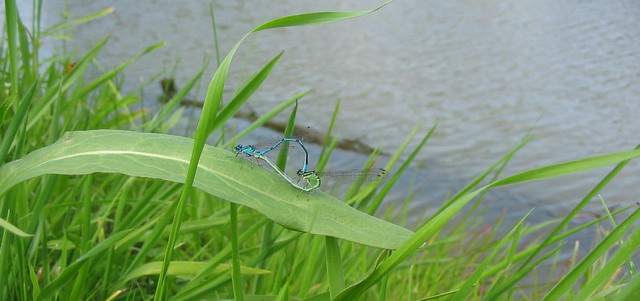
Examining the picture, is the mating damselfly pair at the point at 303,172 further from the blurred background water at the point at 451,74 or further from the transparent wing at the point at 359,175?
the blurred background water at the point at 451,74

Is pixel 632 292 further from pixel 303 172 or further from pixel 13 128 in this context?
pixel 13 128

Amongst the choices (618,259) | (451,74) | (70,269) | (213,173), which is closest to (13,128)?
(70,269)

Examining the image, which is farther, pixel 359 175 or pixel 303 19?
pixel 359 175

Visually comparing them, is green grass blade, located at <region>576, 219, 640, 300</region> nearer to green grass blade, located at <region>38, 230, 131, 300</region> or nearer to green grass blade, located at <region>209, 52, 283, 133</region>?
green grass blade, located at <region>209, 52, 283, 133</region>

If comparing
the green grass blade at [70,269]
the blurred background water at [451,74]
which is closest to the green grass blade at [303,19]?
the green grass blade at [70,269]

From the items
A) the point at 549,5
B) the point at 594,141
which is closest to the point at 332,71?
the point at 594,141

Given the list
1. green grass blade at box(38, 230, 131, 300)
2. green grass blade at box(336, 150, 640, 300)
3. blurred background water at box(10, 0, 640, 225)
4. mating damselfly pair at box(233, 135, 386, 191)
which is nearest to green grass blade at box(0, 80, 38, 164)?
green grass blade at box(38, 230, 131, 300)

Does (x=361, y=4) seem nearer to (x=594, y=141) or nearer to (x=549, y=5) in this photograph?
(x=549, y=5)
